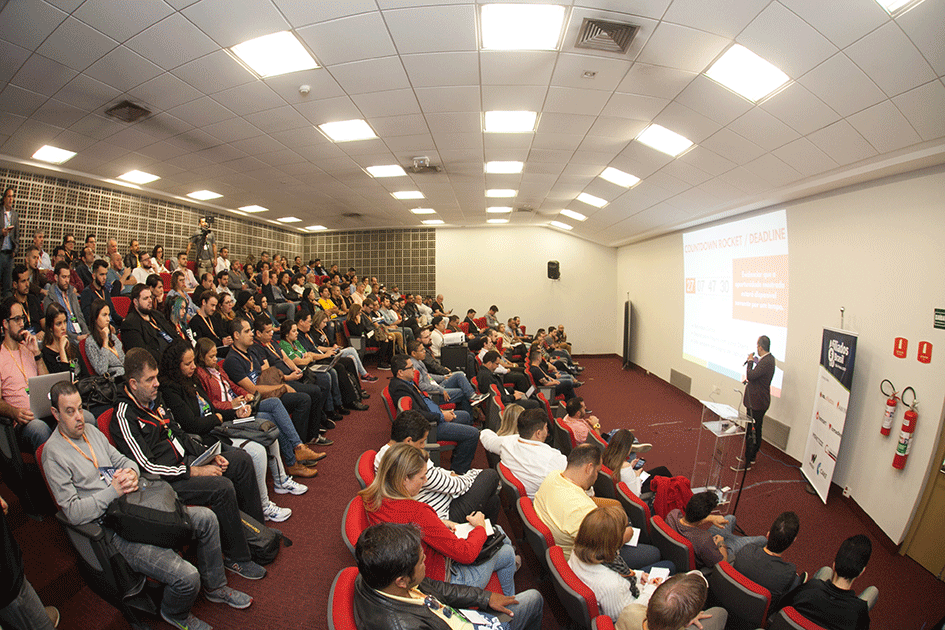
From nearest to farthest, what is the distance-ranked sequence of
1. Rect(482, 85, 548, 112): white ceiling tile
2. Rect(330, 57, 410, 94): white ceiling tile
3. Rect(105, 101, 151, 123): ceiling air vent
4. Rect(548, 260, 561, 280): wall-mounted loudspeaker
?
1. Rect(330, 57, 410, 94): white ceiling tile
2. Rect(482, 85, 548, 112): white ceiling tile
3. Rect(105, 101, 151, 123): ceiling air vent
4. Rect(548, 260, 561, 280): wall-mounted loudspeaker

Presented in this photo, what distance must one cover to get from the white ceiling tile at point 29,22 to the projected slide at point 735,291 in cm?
761

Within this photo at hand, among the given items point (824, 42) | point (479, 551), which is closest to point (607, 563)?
point (479, 551)

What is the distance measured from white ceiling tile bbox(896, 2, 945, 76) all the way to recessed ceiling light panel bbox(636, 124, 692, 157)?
80.5 inches

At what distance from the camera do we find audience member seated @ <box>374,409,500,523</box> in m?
2.39

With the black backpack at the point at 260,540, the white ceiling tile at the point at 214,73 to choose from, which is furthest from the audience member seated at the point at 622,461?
the white ceiling tile at the point at 214,73

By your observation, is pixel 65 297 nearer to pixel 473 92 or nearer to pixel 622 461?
pixel 473 92

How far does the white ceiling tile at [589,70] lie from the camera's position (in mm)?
3250

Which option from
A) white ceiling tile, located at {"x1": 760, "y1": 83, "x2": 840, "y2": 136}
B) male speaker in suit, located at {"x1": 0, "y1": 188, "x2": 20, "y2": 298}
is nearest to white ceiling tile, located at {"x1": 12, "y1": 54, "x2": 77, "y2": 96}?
male speaker in suit, located at {"x1": 0, "y1": 188, "x2": 20, "y2": 298}

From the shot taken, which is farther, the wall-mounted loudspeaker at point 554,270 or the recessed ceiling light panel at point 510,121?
the wall-mounted loudspeaker at point 554,270

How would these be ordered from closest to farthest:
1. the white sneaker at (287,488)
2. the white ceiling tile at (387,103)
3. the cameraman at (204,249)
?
the white sneaker at (287,488), the white ceiling tile at (387,103), the cameraman at (204,249)

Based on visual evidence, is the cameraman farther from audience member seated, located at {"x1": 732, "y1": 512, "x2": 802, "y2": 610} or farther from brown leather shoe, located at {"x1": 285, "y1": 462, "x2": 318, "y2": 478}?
audience member seated, located at {"x1": 732, "y1": 512, "x2": 802, "y2": 610}

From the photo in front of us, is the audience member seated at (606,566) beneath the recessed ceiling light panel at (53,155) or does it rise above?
beneath

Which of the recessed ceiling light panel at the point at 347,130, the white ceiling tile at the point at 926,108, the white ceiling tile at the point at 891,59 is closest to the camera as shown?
the white ceiling tile at the point at 891,59

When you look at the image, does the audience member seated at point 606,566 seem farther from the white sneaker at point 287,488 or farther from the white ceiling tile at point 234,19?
the white ceiling tile at point 234,19
